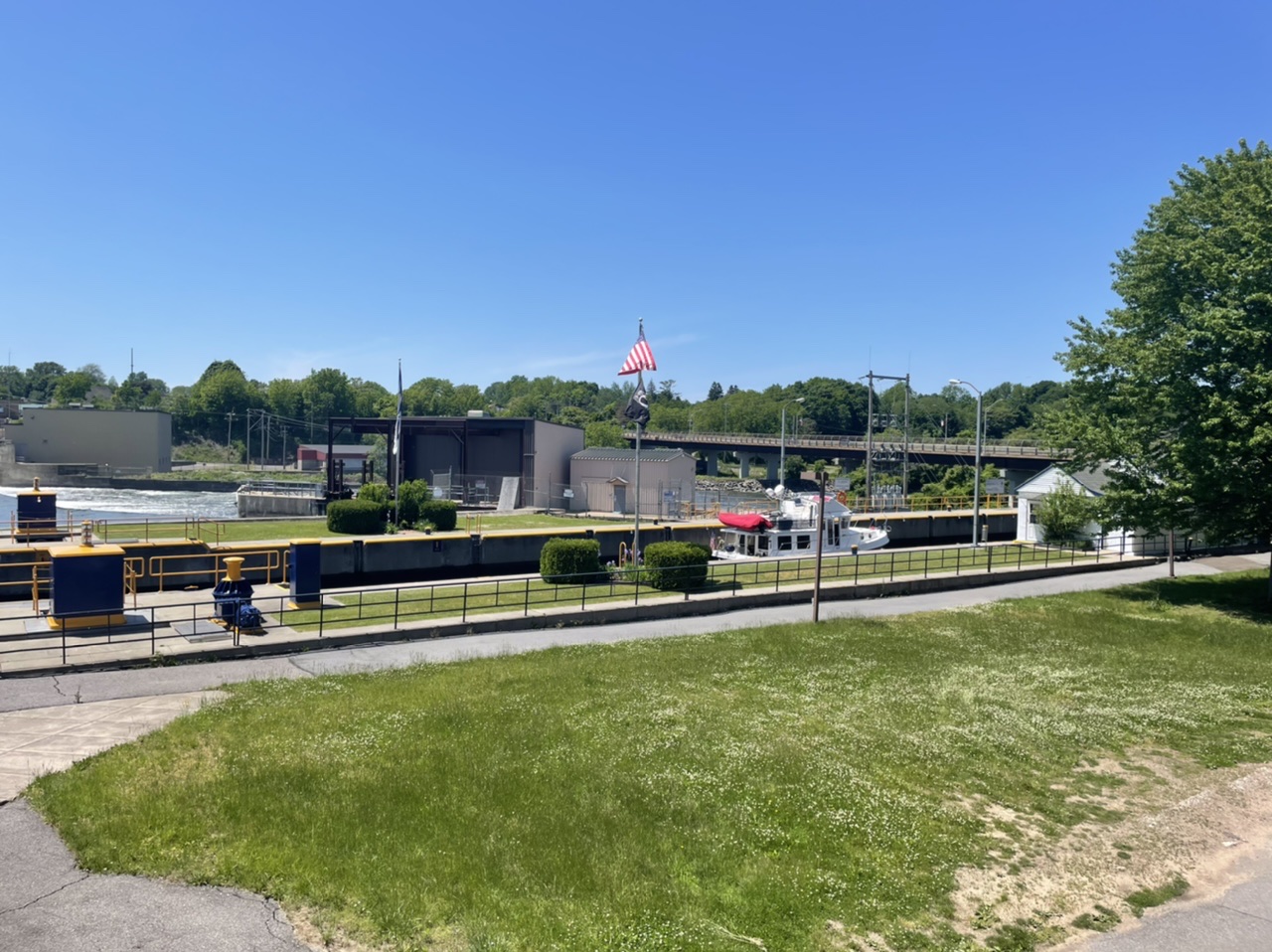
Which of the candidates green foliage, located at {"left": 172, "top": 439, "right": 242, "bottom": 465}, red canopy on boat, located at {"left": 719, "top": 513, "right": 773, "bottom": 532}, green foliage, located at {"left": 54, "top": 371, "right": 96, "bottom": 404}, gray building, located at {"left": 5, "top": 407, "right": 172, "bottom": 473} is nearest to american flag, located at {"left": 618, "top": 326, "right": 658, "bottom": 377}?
red canopy on boat, located at {"left": 719, "top": 513, "right": 773, "bottom": 532}

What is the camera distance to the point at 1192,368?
2417cm

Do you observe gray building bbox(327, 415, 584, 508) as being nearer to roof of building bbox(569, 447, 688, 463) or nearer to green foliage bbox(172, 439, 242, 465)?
roof of building bbox(569, 447, 688, 463)

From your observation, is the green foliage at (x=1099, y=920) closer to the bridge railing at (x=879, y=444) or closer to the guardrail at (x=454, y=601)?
the guardrail at (x=454, y=601)

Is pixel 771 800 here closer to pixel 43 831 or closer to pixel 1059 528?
pixel 43 831

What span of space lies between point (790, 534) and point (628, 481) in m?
22.7

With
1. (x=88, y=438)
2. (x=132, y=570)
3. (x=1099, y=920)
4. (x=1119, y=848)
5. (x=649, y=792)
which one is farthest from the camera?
(x=88, y=438)

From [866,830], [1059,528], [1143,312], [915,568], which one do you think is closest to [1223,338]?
[1143,312]

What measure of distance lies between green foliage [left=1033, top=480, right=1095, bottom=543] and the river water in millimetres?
51025

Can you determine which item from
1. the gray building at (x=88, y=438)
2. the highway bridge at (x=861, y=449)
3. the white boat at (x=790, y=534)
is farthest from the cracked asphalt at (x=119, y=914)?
the gray building at (x=88, y=438)

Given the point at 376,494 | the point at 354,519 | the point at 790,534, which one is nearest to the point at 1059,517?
the point at 790,534

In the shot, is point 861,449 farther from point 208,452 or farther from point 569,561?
point 208,452

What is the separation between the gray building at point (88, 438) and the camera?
10425 cm

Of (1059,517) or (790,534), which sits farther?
(1059,517)

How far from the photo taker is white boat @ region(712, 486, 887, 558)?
33906 mm
